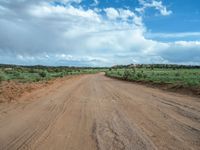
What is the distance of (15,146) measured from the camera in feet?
19.2

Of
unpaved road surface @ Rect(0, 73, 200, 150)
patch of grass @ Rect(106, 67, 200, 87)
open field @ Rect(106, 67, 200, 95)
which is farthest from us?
patch of grass @ Rect(106, 67, 200, 87)

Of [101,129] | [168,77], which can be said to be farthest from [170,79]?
[101,129]

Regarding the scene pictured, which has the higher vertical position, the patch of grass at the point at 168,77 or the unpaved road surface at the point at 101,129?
the unpaved road surface at the point at 101,129

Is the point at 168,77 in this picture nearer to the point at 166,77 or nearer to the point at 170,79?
the point at 166,77

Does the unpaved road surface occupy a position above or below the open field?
above

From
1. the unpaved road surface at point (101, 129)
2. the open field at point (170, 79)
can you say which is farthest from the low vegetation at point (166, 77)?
the unpaved road surface at point (101, 129)

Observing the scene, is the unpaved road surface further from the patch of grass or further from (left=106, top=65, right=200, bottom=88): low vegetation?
the patch of grass

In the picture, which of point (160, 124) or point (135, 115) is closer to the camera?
point (160, 124)

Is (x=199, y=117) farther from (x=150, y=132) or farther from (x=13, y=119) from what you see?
(x=13, y=119)

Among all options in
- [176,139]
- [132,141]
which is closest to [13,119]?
[132,141]

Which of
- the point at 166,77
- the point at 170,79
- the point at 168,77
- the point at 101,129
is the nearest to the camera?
the point at 101,129

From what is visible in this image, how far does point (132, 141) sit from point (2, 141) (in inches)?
122

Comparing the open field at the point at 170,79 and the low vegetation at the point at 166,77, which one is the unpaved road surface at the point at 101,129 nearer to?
the open field at the point at 170,79

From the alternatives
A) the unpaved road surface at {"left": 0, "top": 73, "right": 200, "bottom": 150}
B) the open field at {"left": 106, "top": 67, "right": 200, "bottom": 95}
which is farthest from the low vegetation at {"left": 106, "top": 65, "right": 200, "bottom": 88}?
the unpaved road surface at {"left": 0, "top": 73, "right": 200, "bottom": 150}
